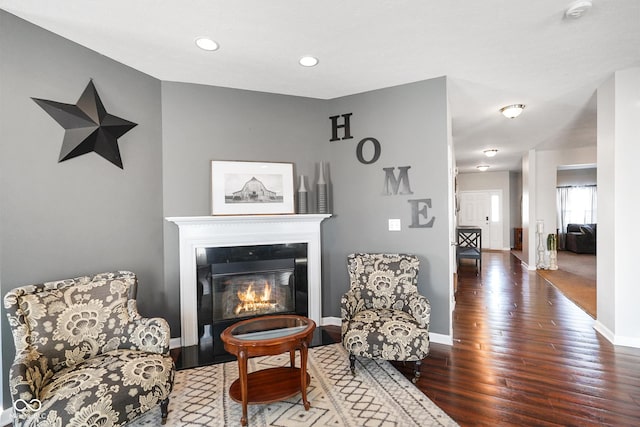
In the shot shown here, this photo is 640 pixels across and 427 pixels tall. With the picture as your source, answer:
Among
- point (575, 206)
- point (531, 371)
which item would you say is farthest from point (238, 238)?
point (575, 206)

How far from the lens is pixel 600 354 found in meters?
2.78

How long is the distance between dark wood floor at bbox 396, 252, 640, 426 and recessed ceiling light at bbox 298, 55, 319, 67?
2.71 metres

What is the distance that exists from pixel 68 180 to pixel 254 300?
1961 millimetres

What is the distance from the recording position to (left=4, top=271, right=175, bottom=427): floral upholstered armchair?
4.91 feet

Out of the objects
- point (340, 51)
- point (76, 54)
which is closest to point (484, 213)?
point (340, 51)

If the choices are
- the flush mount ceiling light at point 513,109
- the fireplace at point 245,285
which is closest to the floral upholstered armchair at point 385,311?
the fireplace at point 245,285

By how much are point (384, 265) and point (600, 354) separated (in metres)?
2.06

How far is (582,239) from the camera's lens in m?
8.66

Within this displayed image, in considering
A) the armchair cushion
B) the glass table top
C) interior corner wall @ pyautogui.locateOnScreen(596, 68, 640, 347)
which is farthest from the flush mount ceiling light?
the glass table top

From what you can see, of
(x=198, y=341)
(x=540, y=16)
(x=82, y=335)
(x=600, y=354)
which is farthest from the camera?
(x=198, y=341)

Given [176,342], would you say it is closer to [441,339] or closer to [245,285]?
[245,285]

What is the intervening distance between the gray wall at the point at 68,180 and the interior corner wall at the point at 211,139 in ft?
0.35

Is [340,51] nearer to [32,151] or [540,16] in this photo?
[540,16]

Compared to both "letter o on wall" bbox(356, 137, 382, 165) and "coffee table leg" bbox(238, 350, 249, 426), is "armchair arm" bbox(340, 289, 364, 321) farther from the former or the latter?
"letter o on wall" bbox(356, 137, 382, 165)
